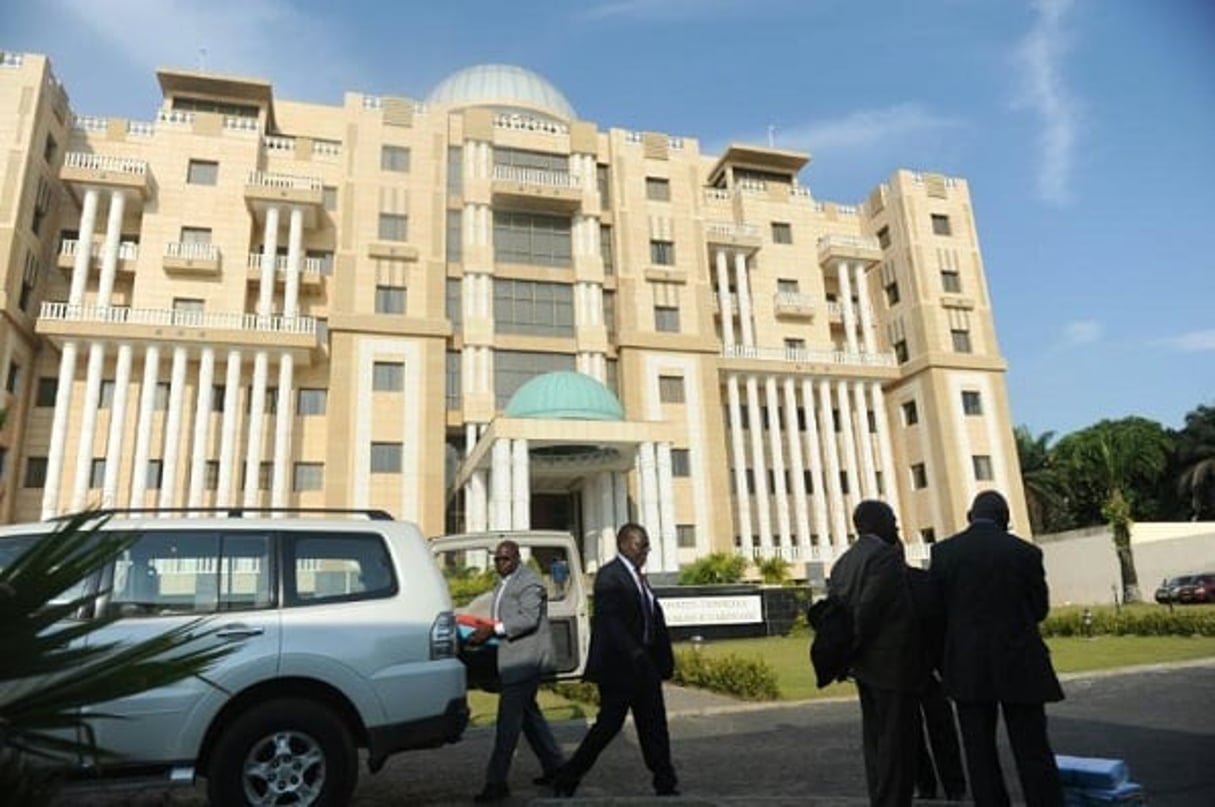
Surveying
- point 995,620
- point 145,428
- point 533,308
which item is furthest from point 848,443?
point 995,620

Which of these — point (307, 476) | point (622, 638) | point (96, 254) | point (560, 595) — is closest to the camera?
point (622, 638)

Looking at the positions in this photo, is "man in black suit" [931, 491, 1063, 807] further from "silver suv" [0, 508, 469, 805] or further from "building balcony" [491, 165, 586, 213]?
Result: "building balcony" [491, 165, 586, 213]

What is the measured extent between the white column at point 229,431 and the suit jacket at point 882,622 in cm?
2916

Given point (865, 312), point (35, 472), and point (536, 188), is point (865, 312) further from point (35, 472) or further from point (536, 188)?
point (35, 472)

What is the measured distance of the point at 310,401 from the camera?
1275 inches

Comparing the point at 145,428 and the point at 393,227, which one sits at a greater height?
the point at 393,227

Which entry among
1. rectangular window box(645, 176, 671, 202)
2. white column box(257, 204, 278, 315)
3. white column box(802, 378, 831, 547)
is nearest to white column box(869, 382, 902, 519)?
white column box(802, 378, 831, 547)

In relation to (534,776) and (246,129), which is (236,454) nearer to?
(246,129)

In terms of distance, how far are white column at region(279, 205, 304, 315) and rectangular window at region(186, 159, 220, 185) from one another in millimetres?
3759

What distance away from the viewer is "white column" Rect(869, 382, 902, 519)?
38719 mm

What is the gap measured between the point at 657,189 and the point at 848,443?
15637mm

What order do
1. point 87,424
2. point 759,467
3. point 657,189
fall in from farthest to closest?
1. point 657,189
2. point 759,467
3. point 87,424

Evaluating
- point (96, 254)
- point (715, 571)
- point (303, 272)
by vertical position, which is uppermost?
point (96, 254)

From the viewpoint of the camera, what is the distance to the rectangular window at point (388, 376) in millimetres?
31188
